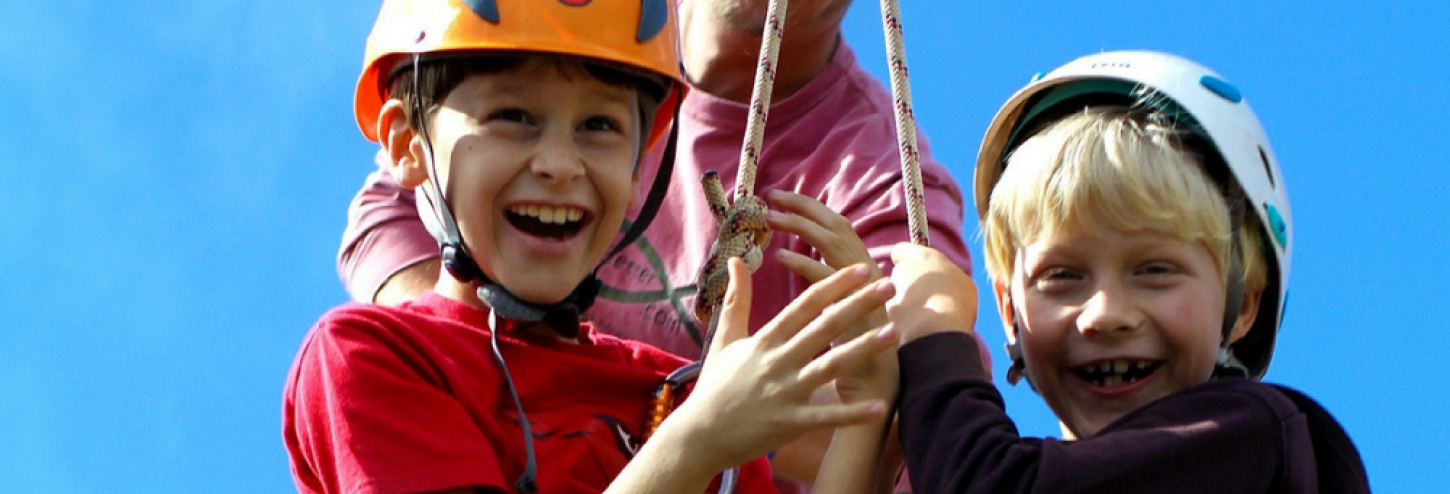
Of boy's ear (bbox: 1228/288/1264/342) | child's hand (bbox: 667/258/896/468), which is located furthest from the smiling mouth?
boy's ear (bbox: 1228/288/1264/342)

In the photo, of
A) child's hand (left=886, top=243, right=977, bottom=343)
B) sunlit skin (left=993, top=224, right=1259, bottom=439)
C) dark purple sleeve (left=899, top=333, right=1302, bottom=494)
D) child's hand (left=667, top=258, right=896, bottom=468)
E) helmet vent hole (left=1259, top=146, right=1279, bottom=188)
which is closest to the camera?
child's hand (left=667, top=258, right=896, bottom=468)

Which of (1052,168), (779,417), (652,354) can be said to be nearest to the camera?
(779,417)

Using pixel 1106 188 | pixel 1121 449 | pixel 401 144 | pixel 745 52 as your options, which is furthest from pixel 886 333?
pixel 745 52

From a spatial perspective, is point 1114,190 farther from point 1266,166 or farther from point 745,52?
point 745,52

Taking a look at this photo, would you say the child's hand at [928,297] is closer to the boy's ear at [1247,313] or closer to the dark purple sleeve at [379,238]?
the boy's ear at [1247,313]

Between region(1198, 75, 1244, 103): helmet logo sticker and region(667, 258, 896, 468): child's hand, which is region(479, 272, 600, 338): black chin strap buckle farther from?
region(1198, 75, 1244, 103): helmet logo sticker

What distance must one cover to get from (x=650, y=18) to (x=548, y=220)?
0.47m

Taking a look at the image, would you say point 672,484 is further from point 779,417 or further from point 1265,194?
point 1265,194

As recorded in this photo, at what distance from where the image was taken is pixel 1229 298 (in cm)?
383

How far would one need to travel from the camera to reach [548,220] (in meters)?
3.85

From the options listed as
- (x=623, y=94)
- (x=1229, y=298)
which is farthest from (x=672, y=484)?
(x=1229, y=298)

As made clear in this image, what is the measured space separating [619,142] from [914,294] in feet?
2.10

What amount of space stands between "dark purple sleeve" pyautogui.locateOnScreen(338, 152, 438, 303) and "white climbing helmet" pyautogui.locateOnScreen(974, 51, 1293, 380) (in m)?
1.81

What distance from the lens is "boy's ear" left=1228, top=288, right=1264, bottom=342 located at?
3.88 m
